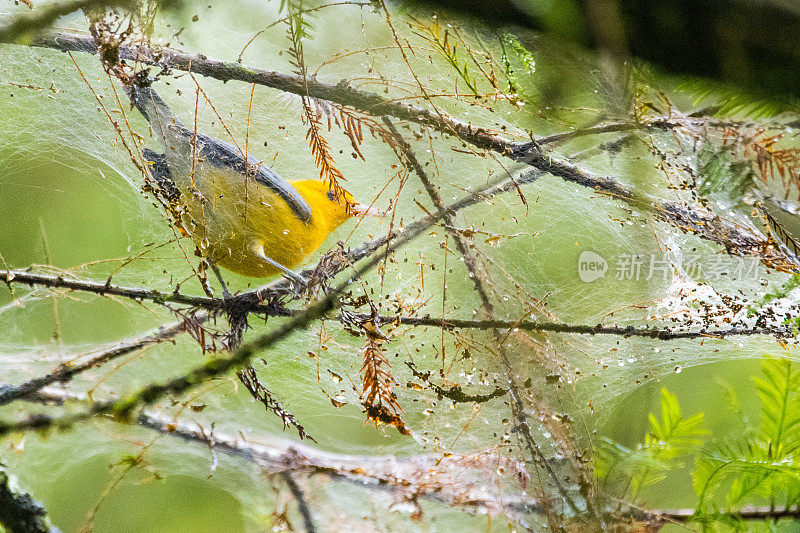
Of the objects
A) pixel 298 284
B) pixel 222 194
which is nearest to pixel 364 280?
pixel 298 284

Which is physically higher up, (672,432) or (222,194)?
(222,194)

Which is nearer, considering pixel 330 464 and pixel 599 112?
pixel 599 112

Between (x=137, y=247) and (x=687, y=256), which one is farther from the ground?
(x=137, y=247)

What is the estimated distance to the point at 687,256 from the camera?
588 millimetres

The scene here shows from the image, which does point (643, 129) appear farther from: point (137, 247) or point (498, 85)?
point (137, 247)

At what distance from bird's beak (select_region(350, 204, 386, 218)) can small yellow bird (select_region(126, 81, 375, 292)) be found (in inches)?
1.7

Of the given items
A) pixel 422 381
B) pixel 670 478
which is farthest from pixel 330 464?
pixel 670 478

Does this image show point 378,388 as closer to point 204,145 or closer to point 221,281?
point 221,281

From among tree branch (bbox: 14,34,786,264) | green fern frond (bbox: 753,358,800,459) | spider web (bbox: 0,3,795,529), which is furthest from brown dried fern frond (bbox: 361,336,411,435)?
green fern frond (bbox: 753,358,800,459)

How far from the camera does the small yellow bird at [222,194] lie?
50 cm

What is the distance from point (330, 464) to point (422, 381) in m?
0.18

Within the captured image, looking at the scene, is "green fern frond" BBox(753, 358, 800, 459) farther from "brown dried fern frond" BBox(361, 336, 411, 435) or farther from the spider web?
"brown dried fern frond" BBox(361, 336, 411, 435)

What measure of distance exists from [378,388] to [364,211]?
7.8 inches

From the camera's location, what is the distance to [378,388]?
0.52 m
